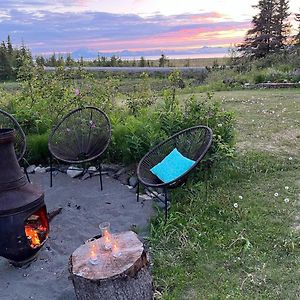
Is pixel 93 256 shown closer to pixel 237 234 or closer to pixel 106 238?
pixel 106 238

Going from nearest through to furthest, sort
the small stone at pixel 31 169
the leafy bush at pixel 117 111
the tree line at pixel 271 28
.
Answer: the leafy bush at pixel 117 111 < the small stone at pixel 31 169 < the tree line at pixel 271 28

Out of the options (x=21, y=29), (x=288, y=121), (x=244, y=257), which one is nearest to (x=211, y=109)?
(x=244, y=257)

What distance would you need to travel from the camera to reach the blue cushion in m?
3.28

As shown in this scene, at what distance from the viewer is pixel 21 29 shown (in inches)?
231

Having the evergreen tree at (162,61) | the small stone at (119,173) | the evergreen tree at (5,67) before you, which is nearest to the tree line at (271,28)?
the evergreen tree at (162,61)

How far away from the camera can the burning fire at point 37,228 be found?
8.68 ft

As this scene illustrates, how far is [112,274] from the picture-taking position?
1.99 metres

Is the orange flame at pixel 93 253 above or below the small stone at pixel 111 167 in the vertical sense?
above

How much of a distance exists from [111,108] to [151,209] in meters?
1.92

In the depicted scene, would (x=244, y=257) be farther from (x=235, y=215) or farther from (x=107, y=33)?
(x=107, y=33)

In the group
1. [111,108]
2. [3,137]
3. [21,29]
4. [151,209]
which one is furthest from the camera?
[21,29]

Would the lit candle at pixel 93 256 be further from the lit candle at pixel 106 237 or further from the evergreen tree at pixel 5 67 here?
the evergreen tree at pixel 5 67

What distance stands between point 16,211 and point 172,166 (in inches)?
56.2

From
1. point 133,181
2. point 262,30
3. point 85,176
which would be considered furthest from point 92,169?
point 262,30
